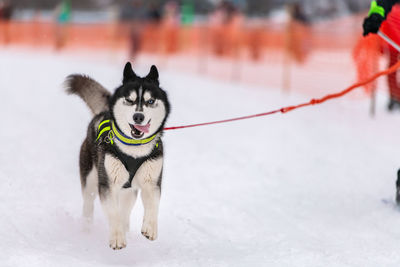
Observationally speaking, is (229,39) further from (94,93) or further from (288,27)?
(94,93)

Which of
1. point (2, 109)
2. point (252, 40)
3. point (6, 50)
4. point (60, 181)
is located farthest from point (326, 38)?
point (6, 50)

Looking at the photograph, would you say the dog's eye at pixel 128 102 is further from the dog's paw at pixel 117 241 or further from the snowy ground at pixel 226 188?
the snowy ground at pixel 226 188

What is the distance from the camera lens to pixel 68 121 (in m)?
8.07

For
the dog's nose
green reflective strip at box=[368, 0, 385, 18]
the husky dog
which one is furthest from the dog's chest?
green reflective strip at box=[368, 0, 385, 18]

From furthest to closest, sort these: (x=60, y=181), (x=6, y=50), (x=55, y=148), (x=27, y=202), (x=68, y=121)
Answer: (x=6, y=50) → (x=68, y=121) → (x=55, y=148) → (x=60, y=181) → (x=27, y=202)

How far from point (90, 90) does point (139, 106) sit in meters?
0.98

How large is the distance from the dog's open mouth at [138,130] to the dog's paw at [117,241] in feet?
2.18

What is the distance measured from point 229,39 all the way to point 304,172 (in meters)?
7.06

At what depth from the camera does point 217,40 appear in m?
13.7

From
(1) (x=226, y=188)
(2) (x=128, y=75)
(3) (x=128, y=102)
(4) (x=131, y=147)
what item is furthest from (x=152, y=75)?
(1) (x=226, y=188)

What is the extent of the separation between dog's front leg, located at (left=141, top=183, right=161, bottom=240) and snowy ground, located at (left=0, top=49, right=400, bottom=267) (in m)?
0.22

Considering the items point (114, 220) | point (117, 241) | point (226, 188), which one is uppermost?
point (114, 220)

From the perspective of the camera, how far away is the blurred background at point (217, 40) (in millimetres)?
11789

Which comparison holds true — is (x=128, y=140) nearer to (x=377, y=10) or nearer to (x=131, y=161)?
(x=131, y=161)
